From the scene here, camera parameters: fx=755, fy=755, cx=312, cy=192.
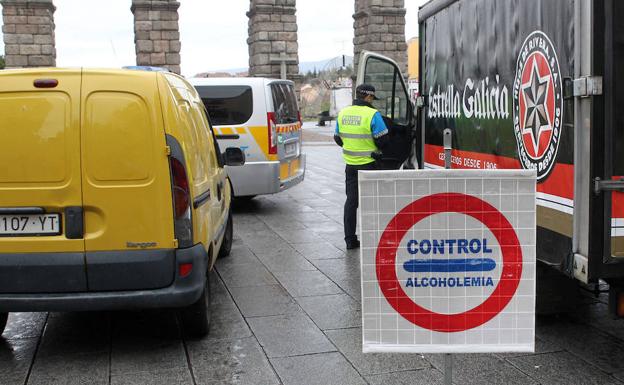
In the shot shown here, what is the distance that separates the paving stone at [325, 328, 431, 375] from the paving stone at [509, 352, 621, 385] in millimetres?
628

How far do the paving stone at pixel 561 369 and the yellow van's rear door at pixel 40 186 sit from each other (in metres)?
2.86

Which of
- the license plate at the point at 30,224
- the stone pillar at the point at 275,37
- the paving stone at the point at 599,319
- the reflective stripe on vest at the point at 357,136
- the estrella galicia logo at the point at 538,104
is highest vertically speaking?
the stone pillar at the point at 275,37

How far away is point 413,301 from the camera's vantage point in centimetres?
350

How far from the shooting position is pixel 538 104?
4605 millimetres

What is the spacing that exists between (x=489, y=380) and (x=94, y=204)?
8.69 feet

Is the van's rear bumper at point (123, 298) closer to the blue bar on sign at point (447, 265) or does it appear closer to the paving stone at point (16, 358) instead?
the paving stone at point (16, 358)

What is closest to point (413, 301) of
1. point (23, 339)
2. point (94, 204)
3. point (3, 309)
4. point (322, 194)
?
point (94, 204)

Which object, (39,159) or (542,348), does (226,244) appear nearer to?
(39,159)

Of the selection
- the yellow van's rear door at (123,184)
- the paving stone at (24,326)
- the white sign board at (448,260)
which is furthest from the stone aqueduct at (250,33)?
the white sign board at (448,260)

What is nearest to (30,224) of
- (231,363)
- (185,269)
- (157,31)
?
(185,269)

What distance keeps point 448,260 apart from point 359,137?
482 centimetres

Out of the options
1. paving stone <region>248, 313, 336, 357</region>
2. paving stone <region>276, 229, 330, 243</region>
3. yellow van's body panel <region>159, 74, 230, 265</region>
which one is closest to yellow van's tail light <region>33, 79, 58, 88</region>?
yellow van's body panel <region>159, 74, 230, 265</region>

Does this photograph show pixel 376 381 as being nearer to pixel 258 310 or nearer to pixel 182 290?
pixel 182 290

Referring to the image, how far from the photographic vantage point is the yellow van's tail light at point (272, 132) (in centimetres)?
1099
